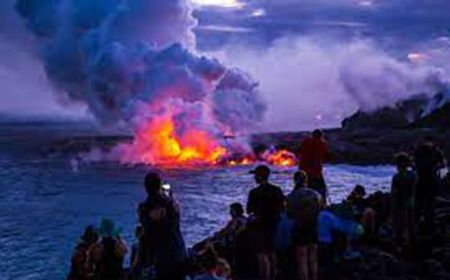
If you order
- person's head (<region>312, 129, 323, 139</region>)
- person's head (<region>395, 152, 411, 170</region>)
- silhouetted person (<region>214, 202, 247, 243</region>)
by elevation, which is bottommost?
silhouetted person (<region>214, 202, 247, 243</region>)

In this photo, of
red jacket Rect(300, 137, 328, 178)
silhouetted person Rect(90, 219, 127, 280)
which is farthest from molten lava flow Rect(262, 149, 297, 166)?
silhouetted person Rect(90, 219, 127, 280)

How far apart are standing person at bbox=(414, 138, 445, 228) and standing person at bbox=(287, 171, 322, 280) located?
18.1 feet

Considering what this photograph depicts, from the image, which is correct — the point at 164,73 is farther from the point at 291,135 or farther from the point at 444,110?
the point at 444,110

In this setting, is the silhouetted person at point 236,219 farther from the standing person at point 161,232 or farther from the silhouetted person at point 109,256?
the standing person at point 161,232

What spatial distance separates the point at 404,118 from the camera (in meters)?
101

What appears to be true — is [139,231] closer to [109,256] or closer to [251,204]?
[109,256]

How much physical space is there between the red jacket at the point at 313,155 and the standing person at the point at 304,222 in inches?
187

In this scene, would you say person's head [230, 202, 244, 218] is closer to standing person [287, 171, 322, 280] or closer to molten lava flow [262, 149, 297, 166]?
standing person [287, 171, 322, 280]

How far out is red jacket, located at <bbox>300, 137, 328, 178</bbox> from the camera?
16.7 metres

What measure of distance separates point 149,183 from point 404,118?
93.9m

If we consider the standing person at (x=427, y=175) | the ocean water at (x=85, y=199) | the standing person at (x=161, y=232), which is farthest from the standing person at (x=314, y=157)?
the ocean water at (x=85, y=199)

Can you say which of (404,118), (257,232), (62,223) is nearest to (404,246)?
(257,232)

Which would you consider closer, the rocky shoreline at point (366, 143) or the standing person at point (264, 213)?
the standing person at point (264, 213)

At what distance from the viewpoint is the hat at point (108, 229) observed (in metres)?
12.0
